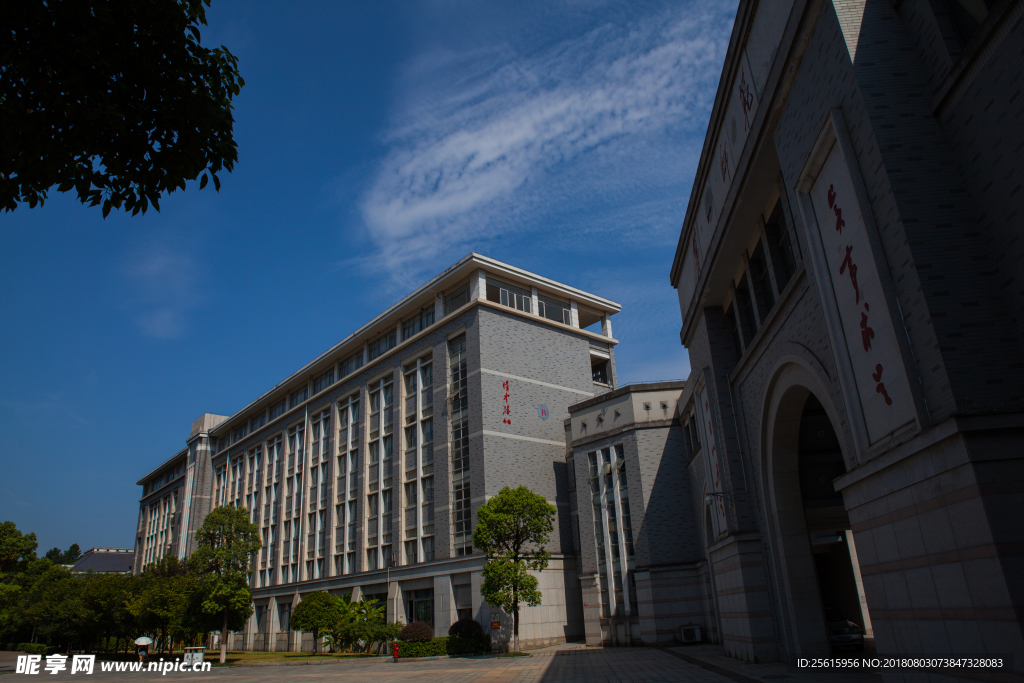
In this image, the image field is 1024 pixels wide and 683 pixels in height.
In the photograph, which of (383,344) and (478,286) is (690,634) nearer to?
(478,286)

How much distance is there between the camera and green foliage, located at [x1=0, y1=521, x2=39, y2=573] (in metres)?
43.2

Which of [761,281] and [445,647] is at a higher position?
[761,281]

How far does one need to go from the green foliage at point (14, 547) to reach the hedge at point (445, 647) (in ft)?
106

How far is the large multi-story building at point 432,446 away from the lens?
108ft

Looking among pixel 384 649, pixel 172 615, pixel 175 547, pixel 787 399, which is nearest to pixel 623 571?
pixel 384 649

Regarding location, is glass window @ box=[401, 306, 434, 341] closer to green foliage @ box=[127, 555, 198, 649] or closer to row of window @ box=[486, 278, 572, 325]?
row of window @ box=[486, 278, 572, 325]

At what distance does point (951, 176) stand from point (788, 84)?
3.62 meters

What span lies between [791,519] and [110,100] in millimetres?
14018

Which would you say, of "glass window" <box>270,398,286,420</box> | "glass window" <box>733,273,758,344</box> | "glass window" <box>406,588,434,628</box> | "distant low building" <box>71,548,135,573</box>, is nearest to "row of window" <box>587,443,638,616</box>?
"glass window" <box>406,588,434,628</box>

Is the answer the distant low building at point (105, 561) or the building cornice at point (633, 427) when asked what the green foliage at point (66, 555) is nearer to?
the distant low building at point (105, 561)

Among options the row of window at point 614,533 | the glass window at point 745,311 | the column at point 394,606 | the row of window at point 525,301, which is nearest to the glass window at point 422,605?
the column at point 394,606

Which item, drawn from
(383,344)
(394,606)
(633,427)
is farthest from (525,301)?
(394,606)

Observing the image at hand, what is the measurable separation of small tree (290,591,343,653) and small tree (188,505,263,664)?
2766mm

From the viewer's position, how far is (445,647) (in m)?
28.6
